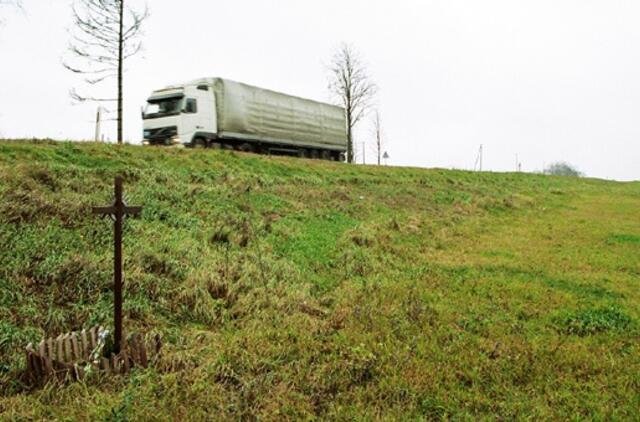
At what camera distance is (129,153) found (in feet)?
45.8

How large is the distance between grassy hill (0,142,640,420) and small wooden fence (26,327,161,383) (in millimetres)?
127

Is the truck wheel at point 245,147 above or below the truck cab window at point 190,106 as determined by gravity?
below

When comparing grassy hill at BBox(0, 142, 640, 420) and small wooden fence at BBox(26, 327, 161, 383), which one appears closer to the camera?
small wooden fence at BBox(26, 327, 161, 383)

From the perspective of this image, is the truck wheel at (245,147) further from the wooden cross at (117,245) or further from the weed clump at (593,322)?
the wooden cross at (117,245)

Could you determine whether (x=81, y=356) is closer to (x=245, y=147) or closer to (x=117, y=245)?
(x=117, y=245)

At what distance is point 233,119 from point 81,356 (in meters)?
18.8

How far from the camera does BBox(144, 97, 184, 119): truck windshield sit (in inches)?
798

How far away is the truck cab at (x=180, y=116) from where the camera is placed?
66.0ft

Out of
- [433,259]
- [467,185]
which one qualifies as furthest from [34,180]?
[467,185]

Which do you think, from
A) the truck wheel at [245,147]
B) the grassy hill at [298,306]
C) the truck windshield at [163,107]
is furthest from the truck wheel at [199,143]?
the grassy hill at [298,306]

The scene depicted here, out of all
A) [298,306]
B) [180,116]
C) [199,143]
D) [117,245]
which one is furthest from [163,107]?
[117,245]

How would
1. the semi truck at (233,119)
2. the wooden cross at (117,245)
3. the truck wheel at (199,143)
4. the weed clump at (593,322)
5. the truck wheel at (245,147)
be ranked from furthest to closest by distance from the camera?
1. the truck wheel at (245,147)
2. the truck wheel at (199,143)
3. the semi truck at (233,119)
4. the weed clump at (593,322)
5. the wooden cross at (117,245)

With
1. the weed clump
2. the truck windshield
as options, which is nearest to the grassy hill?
the weed clump

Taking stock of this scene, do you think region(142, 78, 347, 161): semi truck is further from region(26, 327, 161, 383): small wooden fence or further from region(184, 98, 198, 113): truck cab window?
region(26, 327, 161, 383): small wooden fence
